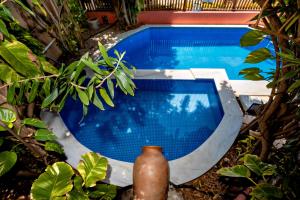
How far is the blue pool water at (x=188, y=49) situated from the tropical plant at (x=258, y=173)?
13.1 ft

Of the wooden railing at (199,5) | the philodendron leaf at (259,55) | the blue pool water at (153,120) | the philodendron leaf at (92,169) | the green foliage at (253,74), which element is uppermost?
the philodendron leaf at (259,55)

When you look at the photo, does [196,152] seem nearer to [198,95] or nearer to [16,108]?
Answer: [198,95]

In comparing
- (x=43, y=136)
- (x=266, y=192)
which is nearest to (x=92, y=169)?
(x=43, y=136)

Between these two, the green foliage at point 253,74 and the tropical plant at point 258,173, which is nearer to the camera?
the tropical plant at point 258,173

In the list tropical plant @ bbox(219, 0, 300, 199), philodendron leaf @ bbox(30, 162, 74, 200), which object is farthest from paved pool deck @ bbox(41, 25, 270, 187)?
philodendron leaf @ bbox(30, 162, 74, 200)

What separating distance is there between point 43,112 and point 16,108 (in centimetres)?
121

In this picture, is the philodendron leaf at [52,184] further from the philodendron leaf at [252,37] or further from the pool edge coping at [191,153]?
the philodendron leaf at [252,37]

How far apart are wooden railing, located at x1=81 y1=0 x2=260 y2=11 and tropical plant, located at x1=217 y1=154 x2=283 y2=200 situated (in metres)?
6.18

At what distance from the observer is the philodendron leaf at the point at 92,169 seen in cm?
233

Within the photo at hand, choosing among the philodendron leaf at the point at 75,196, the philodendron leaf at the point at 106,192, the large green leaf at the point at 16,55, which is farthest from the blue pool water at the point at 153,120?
the large green leaf at the point at 16,55

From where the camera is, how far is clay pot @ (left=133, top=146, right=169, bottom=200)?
56.3 inches

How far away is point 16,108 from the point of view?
290 cm

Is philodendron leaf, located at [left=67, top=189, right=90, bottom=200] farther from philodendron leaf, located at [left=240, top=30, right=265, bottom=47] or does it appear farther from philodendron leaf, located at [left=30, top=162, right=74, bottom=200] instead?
philodendron leaf, located at [left=240, top=30, right=265, bottom=47]

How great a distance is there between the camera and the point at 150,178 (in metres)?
1.46
